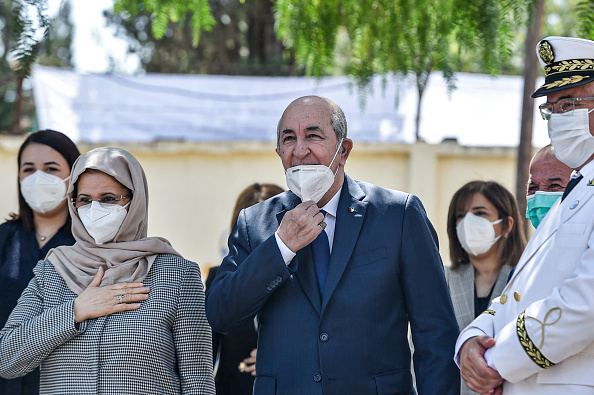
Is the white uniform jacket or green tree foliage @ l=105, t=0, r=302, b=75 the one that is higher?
green tree foliage @ l=105, t=0, r=302, b=75

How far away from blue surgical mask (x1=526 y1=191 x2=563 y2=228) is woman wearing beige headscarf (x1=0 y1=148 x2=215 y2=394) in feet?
5.74

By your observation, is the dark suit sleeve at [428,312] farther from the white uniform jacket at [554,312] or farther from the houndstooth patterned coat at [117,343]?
the houndstooth patterned coat at [117,343]

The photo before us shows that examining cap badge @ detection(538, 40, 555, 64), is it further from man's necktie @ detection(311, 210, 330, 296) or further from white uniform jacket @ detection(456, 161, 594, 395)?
man's necktie @ detection(311, 210, 330, 296)

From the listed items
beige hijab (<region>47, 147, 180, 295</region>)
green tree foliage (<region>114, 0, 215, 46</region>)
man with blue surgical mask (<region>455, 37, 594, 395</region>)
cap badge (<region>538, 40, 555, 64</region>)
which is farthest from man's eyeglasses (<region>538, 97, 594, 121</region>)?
green tree foliage (<region>114, 0, 215, 46</region>)

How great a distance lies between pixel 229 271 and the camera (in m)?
3.14

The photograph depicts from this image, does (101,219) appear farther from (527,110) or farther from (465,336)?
(527,110)

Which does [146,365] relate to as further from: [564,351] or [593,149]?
[593,149]

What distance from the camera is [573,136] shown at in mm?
2721

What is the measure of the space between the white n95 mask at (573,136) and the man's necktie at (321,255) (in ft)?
3.22

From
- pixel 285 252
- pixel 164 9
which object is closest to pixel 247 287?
pixel 285 252

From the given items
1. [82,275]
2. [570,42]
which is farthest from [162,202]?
[570,42]

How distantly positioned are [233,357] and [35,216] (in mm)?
1404

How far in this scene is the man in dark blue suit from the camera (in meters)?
2.93

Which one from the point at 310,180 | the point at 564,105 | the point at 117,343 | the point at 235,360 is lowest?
the point at 235,360
